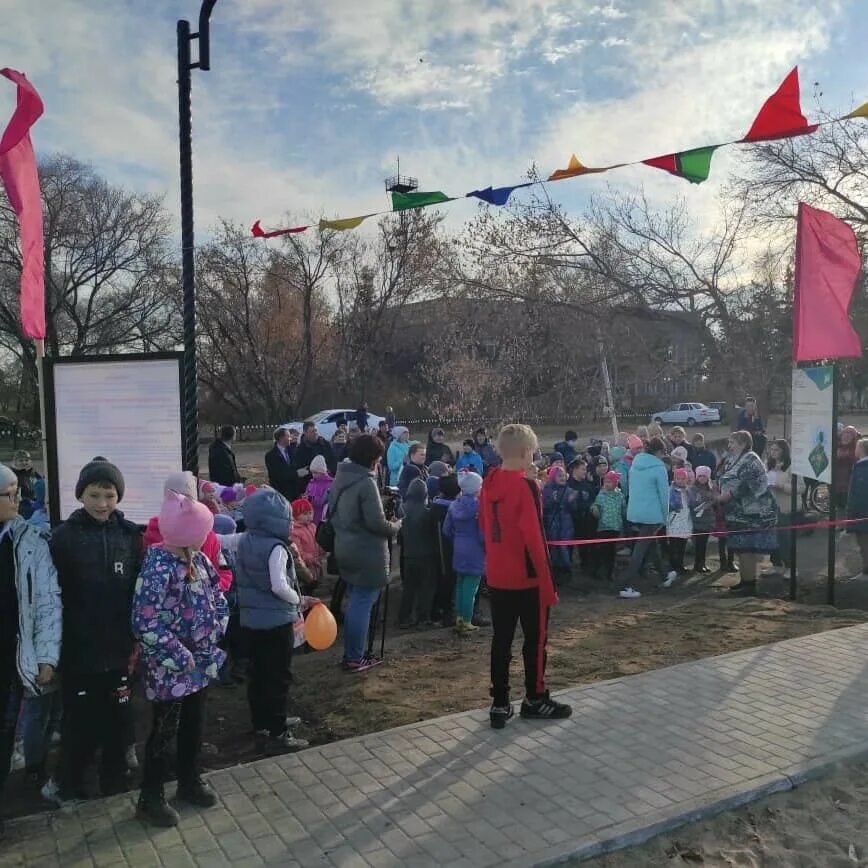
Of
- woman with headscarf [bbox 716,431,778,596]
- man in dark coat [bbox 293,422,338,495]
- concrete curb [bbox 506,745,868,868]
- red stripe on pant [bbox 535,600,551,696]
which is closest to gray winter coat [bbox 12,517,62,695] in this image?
concrete curb [bbox 506,745,868,868]

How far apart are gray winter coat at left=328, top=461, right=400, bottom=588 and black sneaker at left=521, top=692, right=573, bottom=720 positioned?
5.03ft

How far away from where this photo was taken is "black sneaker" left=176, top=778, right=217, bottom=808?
12.6ft

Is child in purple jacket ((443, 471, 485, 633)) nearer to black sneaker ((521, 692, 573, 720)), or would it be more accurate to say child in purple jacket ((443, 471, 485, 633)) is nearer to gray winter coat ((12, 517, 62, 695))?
black sneaker ((521, 692, 573, 720))

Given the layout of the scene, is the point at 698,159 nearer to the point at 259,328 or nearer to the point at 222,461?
the point at 222,461

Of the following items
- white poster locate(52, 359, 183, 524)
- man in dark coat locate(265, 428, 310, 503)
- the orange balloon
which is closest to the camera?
the orange balloon

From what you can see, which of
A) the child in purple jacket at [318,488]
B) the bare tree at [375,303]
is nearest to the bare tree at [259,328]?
the bare tree at [375,303]

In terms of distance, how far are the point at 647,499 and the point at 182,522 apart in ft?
23.3

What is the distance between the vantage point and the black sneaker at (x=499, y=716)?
4.84 meters

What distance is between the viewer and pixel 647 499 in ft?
31.6

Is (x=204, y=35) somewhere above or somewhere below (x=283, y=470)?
above

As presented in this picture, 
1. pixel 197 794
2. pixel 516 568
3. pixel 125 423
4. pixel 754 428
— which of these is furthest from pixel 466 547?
pixel 754 428

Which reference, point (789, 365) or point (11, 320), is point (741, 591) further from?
point (11, 320)

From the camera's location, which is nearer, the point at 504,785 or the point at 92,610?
the point at 92,610

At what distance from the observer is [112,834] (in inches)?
142
